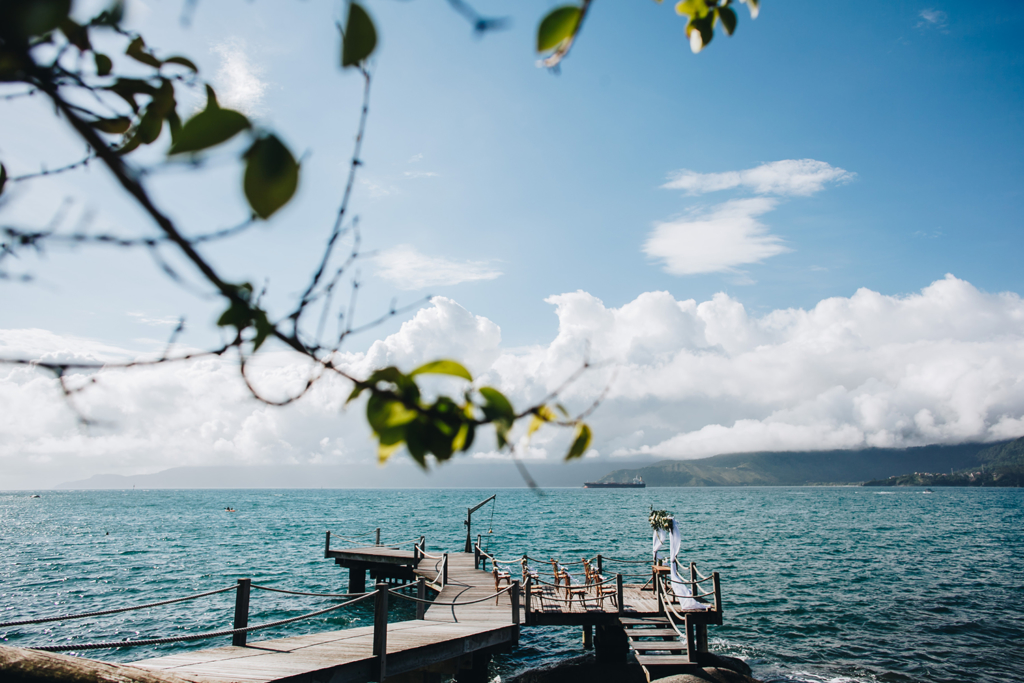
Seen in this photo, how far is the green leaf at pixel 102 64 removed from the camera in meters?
1.50

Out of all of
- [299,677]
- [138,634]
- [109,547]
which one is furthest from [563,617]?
[109,547]

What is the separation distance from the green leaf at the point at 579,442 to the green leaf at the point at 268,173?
711mm

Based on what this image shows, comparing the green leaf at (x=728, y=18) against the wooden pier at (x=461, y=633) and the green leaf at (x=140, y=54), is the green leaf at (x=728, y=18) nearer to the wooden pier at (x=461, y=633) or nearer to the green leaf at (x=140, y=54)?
the green leaf at (x=140, y=54)

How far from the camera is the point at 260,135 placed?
2.07 ft

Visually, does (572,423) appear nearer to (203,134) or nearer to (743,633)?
(203,134)

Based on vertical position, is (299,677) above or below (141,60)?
below

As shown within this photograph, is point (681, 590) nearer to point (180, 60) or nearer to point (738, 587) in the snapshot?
point (180, 60)

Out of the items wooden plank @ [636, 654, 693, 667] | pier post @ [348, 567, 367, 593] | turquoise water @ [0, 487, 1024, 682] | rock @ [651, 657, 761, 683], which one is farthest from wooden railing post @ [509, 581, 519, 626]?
pier post @ [348, 567, 367, 593]

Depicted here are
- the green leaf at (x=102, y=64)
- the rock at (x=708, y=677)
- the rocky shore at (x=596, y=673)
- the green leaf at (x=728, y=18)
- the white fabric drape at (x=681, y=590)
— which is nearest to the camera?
the green leaf at (x=102, y=64)

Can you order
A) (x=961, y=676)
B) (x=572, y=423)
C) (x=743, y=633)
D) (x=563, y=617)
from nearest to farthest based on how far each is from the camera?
(x=572, y=423), (x=563, y=617), (x=961, y=676), (x=743, y=633)

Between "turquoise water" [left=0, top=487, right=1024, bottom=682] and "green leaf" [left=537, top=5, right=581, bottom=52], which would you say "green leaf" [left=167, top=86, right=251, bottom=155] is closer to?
"green leaf" [left=537, top=5, right=581, bottom=52]

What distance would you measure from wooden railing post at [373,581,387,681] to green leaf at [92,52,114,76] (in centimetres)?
790

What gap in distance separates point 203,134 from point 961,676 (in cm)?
2491

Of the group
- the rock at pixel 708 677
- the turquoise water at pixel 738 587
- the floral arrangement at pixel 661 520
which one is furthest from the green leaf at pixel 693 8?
the floral arrangement at pixel 661 520
